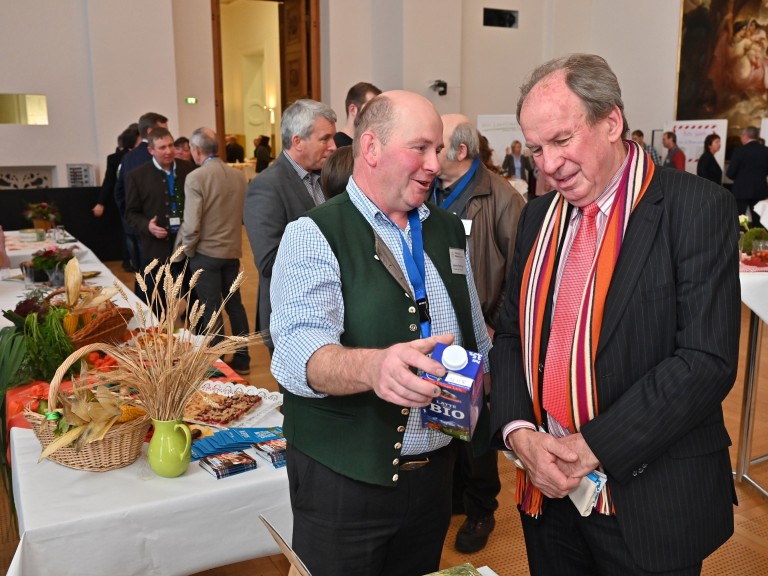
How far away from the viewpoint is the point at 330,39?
11.6m

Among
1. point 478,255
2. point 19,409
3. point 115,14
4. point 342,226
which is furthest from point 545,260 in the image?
point 115,14

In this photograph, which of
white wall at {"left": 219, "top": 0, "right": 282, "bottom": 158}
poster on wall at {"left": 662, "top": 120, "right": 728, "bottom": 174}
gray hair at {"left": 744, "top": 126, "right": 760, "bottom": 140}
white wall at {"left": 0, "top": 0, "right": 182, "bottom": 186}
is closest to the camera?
white wall at {"left": 0, "top": 0, "right": 182, "bottom": 186}

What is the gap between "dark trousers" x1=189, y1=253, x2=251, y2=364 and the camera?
15.3 feet

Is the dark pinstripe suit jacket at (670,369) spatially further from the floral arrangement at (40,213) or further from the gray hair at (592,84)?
the floral arrangement at (40,213)

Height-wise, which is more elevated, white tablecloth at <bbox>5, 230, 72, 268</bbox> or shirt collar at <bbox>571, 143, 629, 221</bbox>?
shirt collar at <bbox>571, 143, 629, 221</bbox>

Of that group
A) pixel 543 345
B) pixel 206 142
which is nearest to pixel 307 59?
pixel 206 142

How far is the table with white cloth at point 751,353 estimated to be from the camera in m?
3.07

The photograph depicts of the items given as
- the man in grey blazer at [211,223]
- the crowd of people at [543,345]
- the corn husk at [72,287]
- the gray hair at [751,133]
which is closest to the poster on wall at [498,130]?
the gray hair at [751,133]

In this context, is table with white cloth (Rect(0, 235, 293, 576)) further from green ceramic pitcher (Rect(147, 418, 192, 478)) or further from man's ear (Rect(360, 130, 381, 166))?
man's ear (Rect(360, 130, 381, 166))

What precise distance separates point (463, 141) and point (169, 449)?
1.53 meters

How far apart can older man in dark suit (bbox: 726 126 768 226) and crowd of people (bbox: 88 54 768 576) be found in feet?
30.6

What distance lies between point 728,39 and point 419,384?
12.2 meters

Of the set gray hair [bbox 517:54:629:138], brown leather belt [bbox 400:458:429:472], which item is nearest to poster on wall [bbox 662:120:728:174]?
gray hair [bbox 517:54:629:138]

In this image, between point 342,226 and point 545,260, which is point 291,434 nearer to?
point 342,226
